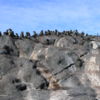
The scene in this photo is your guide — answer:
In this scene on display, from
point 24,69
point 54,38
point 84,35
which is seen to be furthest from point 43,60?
point 84,35

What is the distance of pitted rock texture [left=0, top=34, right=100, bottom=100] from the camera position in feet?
116

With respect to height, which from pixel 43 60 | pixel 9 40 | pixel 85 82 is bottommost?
pixel 85 82

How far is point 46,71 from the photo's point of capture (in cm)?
4034

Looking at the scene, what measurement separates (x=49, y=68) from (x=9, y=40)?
26.5ft

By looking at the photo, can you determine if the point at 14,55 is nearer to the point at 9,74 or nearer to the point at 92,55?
the point at 9,74

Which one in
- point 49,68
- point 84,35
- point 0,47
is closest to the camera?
point 49,68

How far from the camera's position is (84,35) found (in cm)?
6212

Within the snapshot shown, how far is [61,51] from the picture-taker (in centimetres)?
4281

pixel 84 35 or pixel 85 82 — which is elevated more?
pixel 84 35

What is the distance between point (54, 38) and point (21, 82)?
16.4m

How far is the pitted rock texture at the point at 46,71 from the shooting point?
116 feet

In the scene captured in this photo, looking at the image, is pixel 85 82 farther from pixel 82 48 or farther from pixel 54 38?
pixel 54 38

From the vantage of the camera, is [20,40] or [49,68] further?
[20,40]

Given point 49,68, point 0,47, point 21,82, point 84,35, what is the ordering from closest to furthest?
point 21,82, point 49,68, point 0,47, point 84,35
